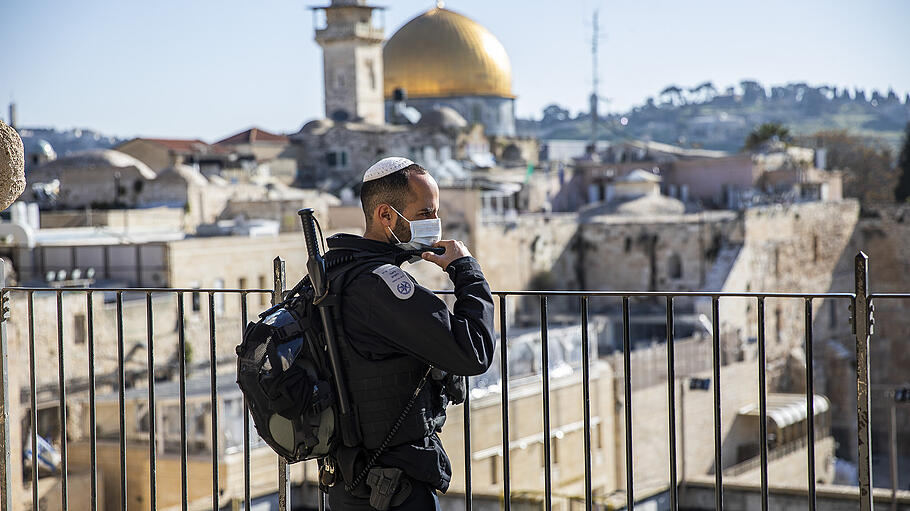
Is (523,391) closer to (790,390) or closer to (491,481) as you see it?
(491,481)

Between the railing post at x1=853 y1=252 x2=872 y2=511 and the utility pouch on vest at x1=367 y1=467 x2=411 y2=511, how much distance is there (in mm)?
1255

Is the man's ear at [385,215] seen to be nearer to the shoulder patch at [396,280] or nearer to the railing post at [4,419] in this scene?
the shoulder patch at [396,280]

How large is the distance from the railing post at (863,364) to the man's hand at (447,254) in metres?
1.00

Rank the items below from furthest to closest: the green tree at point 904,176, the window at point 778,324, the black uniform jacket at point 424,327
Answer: the green tree at point 904,176 < the window at point 778,324 < the black uniform jacket at point 424,327

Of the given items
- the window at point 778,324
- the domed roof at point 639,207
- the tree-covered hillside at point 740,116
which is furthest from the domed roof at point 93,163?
the tree-covered hillside at point 740,116

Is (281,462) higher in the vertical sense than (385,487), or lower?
lower

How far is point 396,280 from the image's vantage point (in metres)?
2.70

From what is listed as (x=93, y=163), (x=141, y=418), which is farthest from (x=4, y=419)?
(x=93, y=163)

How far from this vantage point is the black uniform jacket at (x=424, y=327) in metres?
2.67

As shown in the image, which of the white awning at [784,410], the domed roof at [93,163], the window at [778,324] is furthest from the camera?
the window at [778,324]

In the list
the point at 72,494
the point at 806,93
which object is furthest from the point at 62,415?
the point at 806,93

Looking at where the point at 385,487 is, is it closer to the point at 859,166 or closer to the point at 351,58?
the point at 351,58

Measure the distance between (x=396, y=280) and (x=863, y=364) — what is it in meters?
1.33

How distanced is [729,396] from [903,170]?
72.7 feet
